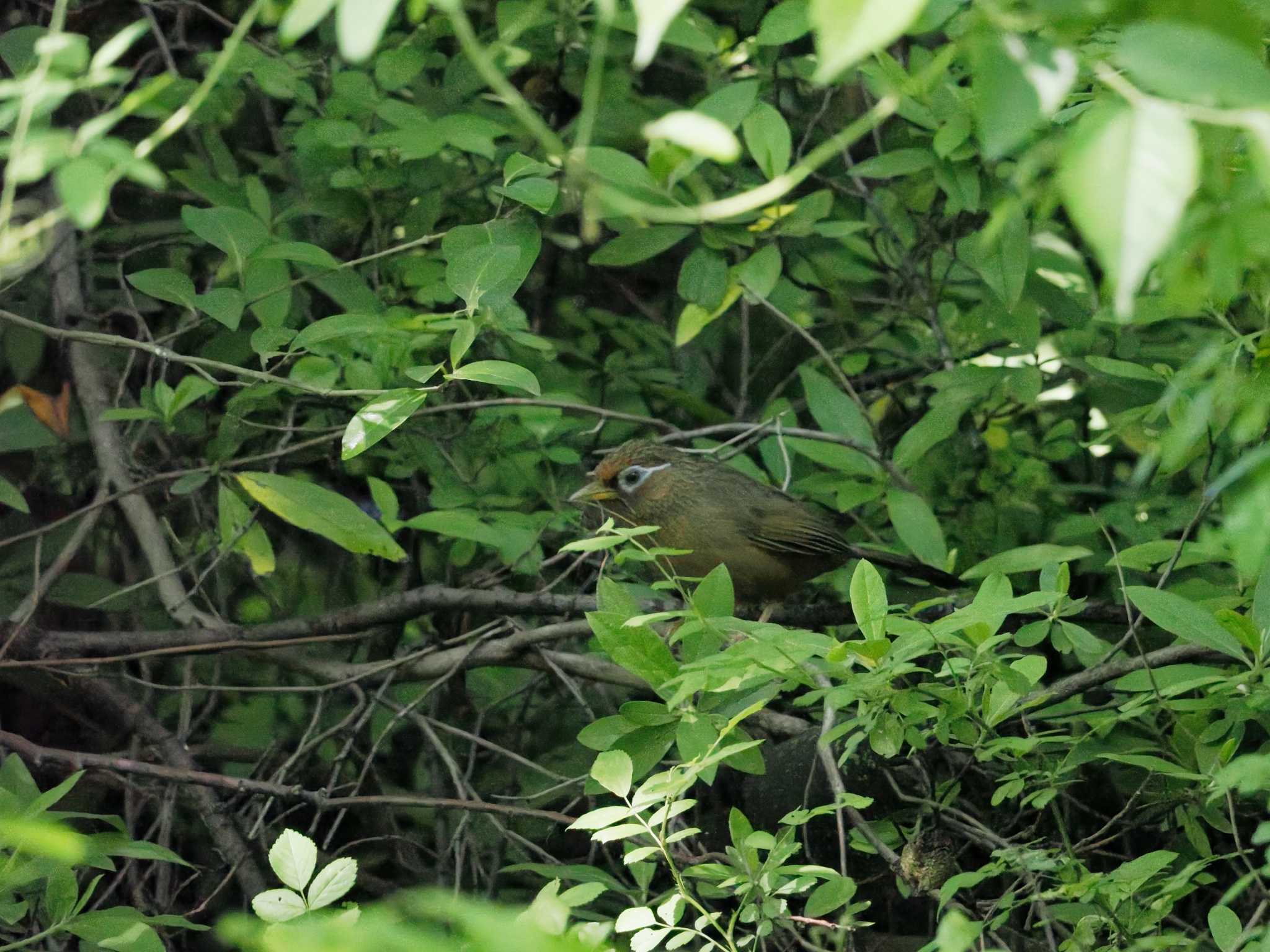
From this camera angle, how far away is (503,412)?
4195 millimetres

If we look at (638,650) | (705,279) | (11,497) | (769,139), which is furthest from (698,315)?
(11,497)

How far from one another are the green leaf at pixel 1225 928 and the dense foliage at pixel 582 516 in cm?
1

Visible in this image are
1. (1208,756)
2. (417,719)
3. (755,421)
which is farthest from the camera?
(755,421)

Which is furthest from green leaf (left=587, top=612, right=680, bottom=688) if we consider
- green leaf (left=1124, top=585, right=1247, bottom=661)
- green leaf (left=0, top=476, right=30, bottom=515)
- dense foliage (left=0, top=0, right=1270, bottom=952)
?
green leaf (left=0, top=476, right=30, bottom=515)

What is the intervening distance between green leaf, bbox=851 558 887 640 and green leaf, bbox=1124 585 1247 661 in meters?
0.55

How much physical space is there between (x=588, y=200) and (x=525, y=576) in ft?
8.03

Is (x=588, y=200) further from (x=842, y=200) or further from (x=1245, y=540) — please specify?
(x=842, y=200)

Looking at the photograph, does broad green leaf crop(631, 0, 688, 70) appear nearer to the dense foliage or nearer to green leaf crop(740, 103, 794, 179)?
the dense foliage

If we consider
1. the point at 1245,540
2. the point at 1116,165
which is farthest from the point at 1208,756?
the point at 1116,165

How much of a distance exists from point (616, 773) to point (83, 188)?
136 centimetres

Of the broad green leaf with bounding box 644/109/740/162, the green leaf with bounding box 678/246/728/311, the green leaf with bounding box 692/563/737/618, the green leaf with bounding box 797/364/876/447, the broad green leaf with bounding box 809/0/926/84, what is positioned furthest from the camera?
the green leaf with bounding box 797/364/876/447

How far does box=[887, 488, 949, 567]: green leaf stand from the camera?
3.76 m

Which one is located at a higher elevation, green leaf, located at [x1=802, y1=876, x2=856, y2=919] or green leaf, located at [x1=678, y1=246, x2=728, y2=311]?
green leaf, located at [x1=678, y1=246, x2=728, y2=311]

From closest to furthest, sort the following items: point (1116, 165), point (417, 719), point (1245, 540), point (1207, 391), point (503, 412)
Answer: point (1116, 165) → point (1245, 540) → point (1207, 391) → point (417, 719) → point (503, 412)
